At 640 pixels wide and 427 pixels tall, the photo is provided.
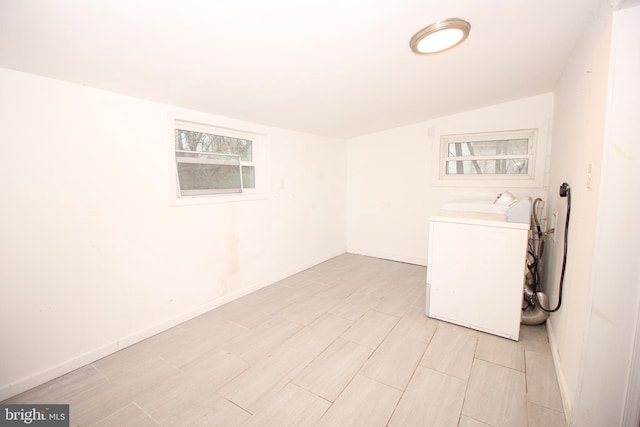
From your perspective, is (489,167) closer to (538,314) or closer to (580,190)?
(538,314)

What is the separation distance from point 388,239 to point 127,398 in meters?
3.50

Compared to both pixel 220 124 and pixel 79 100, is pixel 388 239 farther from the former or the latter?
pixel 79 100

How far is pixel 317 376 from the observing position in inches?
69.1

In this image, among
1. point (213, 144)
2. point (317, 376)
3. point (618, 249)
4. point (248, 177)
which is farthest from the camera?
point (248, 177)

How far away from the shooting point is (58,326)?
1.75 meters

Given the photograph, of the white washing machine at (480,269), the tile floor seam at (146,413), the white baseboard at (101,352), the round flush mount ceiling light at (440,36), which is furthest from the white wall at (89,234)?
the white washing machine at (480,269)

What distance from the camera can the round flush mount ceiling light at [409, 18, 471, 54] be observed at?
150 cm

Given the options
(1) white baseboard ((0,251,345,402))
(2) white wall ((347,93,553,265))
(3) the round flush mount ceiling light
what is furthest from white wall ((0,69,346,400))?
(2) white wall ((347,93,553,265))

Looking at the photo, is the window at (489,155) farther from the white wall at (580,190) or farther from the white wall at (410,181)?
the white wall at (580,190)

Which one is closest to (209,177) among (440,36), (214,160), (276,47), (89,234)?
(214,160)

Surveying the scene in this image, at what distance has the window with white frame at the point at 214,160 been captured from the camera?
2.49 m

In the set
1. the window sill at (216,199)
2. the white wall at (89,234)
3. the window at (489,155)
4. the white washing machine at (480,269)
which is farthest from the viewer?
the window at (489,155)

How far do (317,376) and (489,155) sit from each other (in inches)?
129

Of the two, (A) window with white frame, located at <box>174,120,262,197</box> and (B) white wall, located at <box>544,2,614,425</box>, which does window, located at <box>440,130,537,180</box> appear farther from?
(A) window with white frame, located at <box>174,120,262,197</box>
